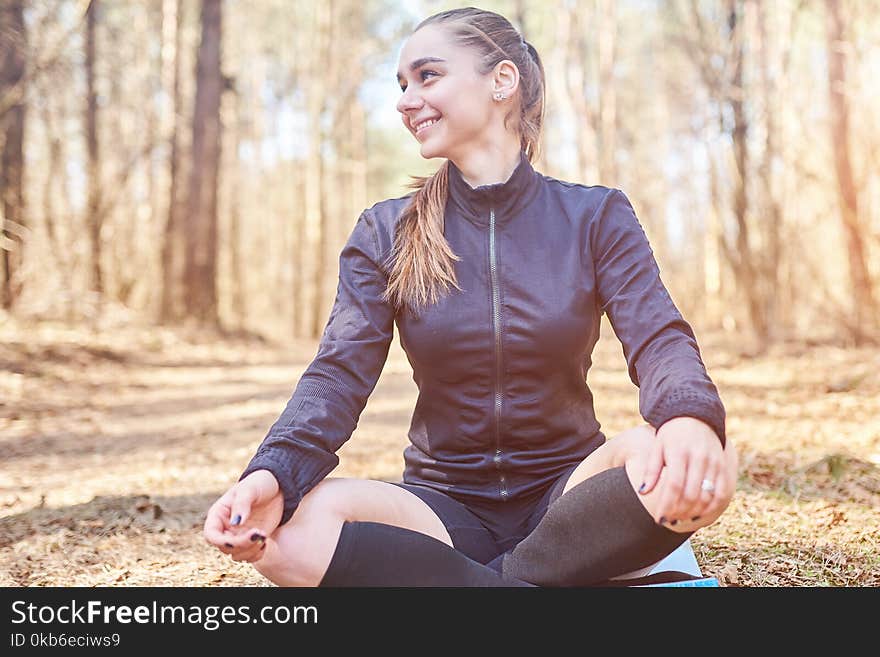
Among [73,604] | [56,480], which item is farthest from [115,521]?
[73,604]

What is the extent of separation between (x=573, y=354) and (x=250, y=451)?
294cm

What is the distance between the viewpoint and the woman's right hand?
1655 mm

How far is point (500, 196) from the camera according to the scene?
86.7 inches

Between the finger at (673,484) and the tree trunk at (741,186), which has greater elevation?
the tree trunk at (741,186)

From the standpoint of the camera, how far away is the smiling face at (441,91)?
7.14 feet

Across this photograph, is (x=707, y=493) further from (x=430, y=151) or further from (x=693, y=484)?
(x=430, y=151)

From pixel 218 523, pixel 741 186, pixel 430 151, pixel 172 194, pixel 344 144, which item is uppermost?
pixel 344 144

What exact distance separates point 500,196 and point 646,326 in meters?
0.52

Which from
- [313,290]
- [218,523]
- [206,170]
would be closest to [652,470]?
[218,523]

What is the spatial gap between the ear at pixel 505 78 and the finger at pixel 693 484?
1.10 meters

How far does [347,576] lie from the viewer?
1778mm

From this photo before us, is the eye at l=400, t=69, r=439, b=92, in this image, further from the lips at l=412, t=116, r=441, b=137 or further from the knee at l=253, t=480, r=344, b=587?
the knee at l=253, t=480, r=344, b=587

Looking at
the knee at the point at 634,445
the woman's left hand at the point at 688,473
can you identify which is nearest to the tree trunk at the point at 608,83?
the knee at the point at 634,445

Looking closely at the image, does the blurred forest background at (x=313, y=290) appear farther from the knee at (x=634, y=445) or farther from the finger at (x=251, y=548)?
the finger at (x=251, y=548)
